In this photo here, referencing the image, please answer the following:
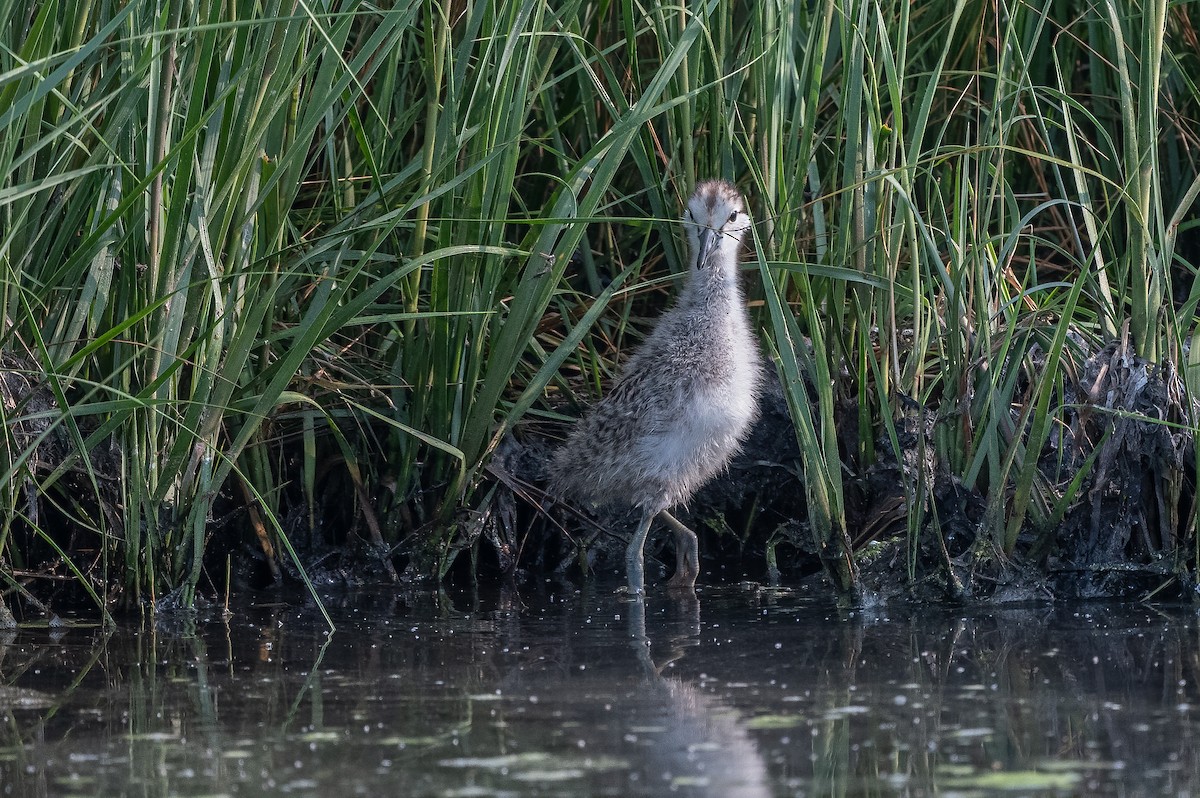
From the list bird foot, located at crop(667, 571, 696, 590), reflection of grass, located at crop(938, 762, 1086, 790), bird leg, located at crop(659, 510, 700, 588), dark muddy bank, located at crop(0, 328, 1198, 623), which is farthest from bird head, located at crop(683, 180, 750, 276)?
reflection of grass, located at crop(938, 762, 1086, 790)

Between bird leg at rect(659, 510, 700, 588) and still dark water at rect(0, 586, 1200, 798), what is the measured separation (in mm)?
465

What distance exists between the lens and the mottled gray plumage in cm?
466

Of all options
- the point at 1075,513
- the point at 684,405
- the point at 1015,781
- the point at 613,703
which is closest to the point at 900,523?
the point at 1075,513

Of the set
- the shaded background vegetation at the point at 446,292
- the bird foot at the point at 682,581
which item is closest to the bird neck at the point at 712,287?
the shaded background vegetation at the point at 446,292

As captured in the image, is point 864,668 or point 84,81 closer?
point 864,668

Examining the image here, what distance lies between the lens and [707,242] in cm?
467

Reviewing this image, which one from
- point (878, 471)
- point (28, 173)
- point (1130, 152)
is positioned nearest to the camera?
point (28, 173)

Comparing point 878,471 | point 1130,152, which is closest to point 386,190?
point 878,471

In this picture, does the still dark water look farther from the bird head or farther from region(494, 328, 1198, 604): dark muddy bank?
the bird head

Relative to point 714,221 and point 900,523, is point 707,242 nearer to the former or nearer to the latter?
point 714,221

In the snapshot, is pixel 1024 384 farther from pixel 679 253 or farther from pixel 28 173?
pixel 28 173

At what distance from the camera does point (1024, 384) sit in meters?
4.91

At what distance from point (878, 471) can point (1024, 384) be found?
67 cm

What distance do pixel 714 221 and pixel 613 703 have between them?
2.02 m
